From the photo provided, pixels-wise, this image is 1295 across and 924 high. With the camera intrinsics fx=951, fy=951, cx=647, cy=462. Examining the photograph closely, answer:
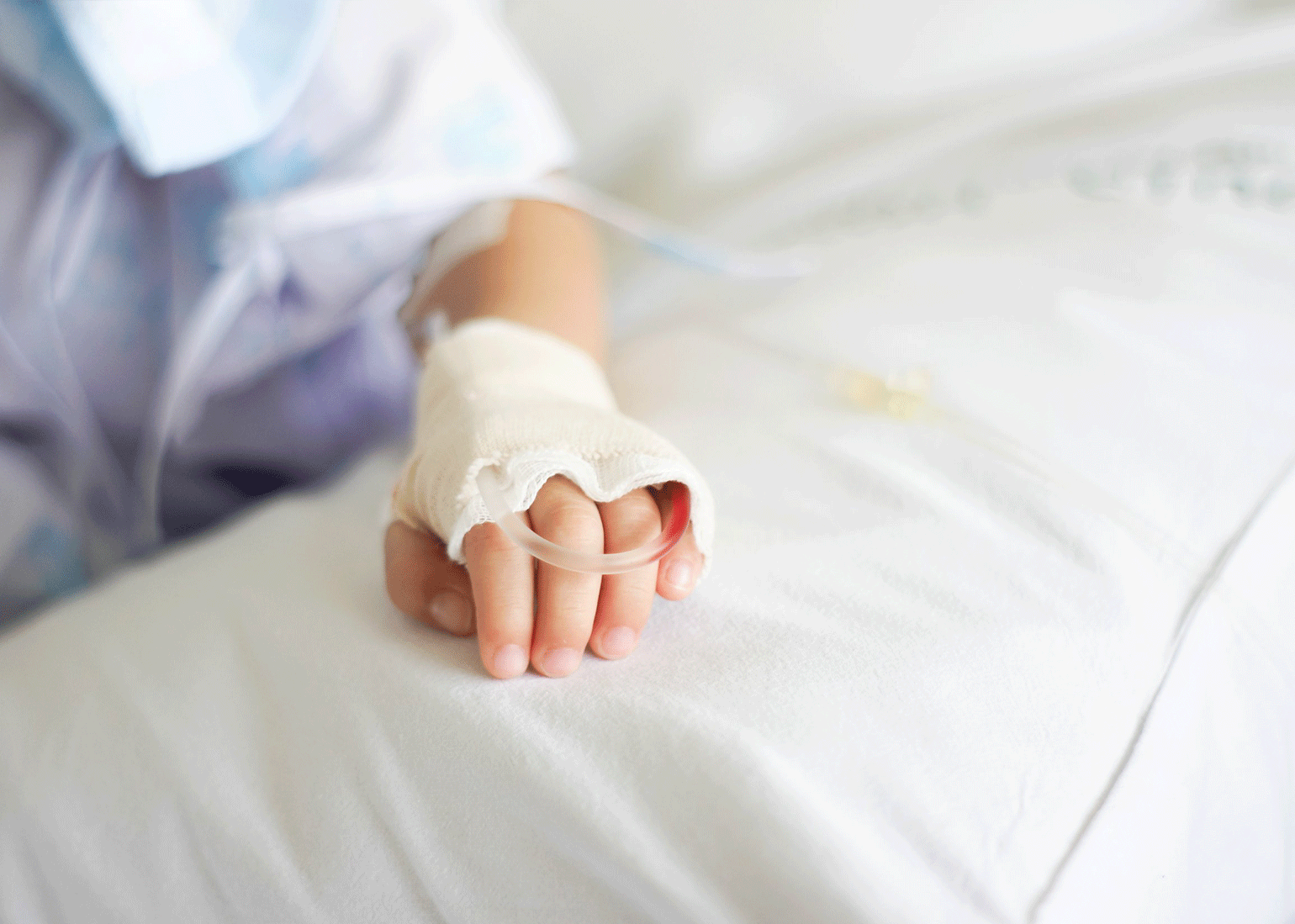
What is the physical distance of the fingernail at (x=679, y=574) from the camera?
392 millimetres

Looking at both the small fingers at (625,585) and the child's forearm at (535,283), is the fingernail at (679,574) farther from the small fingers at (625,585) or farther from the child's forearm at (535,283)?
the child's forearm at (535,283)

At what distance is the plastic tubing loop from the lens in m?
0.36

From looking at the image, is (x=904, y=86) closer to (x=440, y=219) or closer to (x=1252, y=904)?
(x=440, y=219)

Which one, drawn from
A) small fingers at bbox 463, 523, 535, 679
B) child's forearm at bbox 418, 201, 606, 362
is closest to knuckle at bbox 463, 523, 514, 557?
small fingers at bbox 463, 523, 535, 679

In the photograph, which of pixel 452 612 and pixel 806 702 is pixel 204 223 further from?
pixel 806 702

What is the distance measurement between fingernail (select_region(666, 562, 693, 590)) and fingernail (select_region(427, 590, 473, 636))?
0.09 meters

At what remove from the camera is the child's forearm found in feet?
1.91

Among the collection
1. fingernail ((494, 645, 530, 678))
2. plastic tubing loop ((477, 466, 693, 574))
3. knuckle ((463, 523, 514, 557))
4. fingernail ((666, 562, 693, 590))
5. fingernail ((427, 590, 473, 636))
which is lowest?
fingernail ((427, 590, 473, 636))

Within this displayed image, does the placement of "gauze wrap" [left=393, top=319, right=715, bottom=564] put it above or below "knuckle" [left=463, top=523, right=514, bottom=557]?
above

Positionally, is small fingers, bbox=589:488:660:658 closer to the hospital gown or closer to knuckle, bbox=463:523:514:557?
knuckle, bbox=463:523:514:557

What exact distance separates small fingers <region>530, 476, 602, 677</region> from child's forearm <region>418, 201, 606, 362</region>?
196mm

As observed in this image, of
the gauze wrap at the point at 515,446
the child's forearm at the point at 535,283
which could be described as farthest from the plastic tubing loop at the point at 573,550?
the child's forearm at the point at 535,283

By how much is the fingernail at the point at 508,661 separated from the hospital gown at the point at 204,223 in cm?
34

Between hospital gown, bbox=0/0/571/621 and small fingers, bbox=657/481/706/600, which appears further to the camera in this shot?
hospital gown, bbox=0/0/571/621
